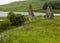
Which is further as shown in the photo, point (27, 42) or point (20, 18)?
point (20, 18)

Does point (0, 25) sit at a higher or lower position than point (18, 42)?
lower

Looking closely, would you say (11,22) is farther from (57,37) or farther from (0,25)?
(57,37)

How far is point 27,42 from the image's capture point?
28.7 meters

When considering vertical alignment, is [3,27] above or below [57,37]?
below

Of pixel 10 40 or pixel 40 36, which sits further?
pixel 40 36

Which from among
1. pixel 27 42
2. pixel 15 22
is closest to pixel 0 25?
pixel 15 22

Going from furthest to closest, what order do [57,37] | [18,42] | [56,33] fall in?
[56,33], [57,37], [18,42]

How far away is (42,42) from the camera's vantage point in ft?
94.5

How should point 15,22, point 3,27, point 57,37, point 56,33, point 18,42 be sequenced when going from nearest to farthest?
point 18,42 → point 57,37 → point 56,33 → point 3,27 → point 15,22

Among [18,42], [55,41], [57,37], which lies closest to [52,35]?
[57,37]

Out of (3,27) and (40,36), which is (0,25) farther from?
(40,36)

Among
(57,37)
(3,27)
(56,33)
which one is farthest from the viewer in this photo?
(3,27)

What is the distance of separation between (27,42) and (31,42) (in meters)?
0.57

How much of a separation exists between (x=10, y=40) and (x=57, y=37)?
736cm
